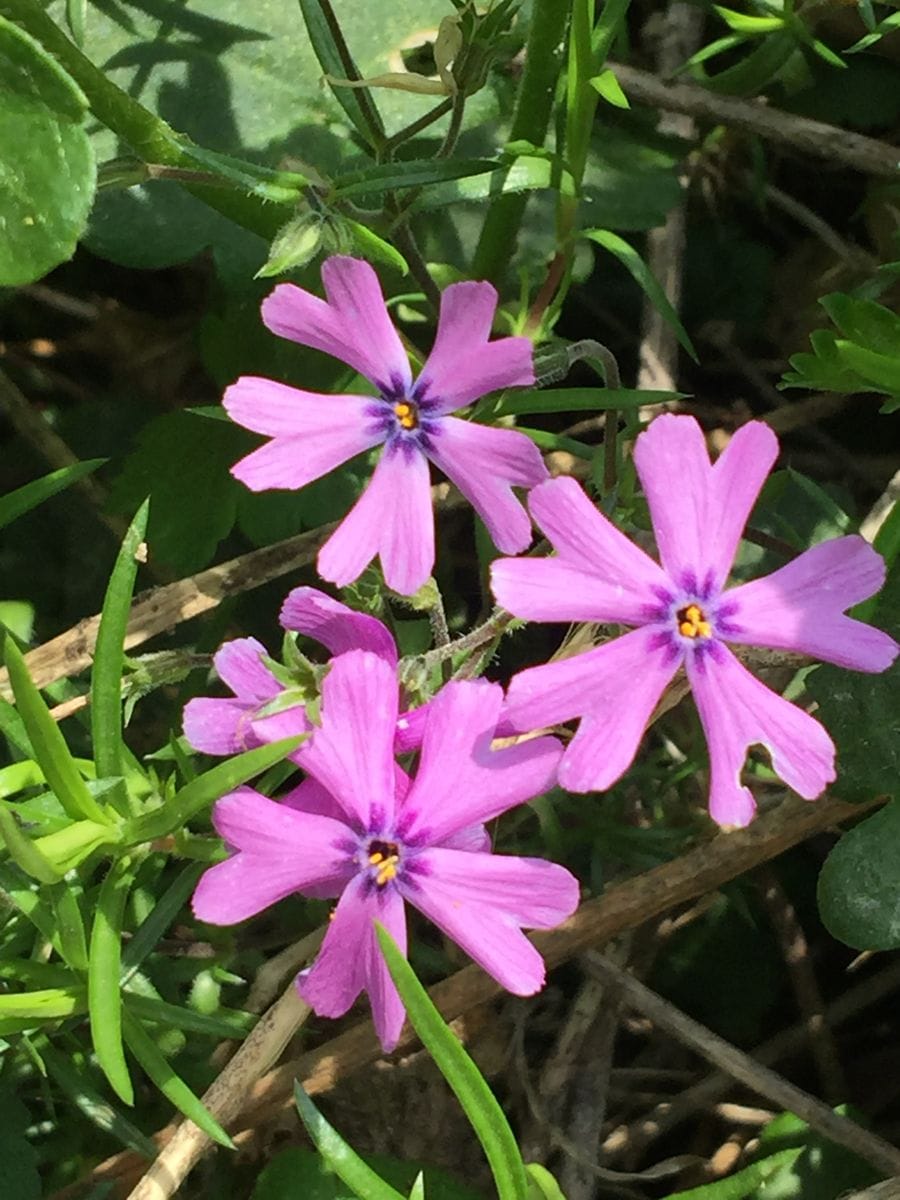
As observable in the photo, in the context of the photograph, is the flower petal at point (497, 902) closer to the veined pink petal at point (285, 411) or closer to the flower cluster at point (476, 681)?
the flower cluster at point (476, 681)

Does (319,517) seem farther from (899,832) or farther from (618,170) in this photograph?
(899,832)

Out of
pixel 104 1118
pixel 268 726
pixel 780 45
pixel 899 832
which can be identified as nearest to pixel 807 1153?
pixel 899 832

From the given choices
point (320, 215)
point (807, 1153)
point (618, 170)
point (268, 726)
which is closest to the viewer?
point (268, 726)

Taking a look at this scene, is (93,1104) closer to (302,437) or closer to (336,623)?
(336,623)

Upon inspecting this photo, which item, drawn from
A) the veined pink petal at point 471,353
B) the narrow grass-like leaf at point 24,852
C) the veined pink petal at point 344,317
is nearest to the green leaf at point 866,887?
the veined pink petal at point 471,353

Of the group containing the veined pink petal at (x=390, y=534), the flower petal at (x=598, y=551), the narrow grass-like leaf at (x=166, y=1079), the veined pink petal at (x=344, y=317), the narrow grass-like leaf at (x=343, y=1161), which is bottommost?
the narrow grass-like leaf at (x=343, y=1161)
